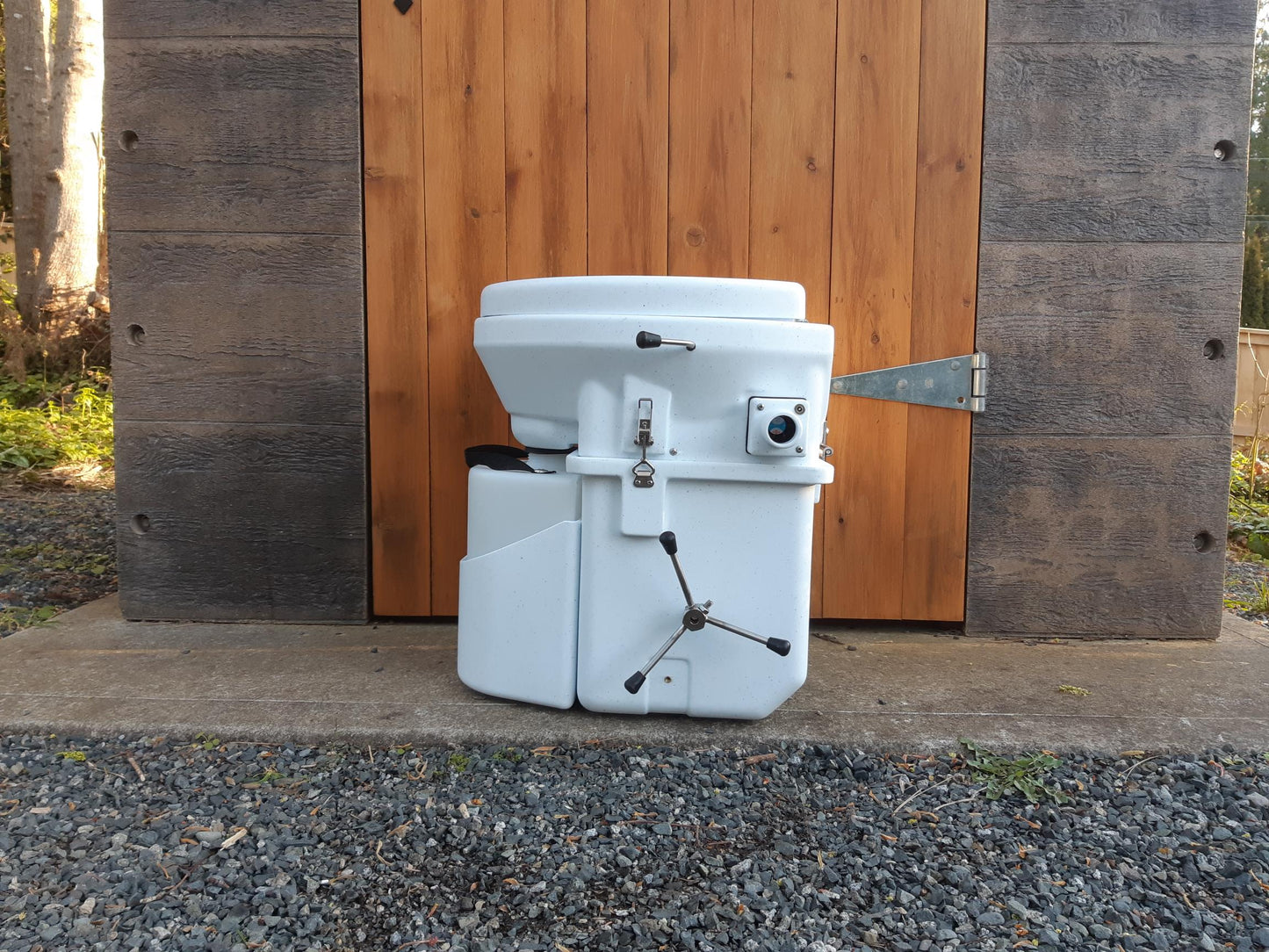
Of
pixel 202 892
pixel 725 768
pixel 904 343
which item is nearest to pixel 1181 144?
pixel 904 343

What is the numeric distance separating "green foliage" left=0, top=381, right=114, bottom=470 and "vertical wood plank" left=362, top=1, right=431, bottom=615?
2718mm

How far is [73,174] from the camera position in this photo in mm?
6023

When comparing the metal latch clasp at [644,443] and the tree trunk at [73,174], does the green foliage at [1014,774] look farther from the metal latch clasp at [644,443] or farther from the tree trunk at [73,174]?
the tree trunk at [73,174]

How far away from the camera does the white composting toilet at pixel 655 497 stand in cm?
154

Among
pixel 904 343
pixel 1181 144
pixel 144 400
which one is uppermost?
pixel 1181 144

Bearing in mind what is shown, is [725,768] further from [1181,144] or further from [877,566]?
[1181,144]

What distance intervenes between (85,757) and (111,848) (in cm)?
35

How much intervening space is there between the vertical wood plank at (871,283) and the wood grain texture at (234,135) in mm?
1249

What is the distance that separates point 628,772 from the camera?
1499mm

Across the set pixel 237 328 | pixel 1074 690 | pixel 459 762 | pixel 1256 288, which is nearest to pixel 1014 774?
pixel 1074 690

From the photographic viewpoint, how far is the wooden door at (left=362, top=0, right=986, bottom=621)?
2.10 metres

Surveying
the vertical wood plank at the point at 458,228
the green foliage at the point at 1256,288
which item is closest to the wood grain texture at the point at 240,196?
the vertical wood plank at the point at 458,228

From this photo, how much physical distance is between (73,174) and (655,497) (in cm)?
640

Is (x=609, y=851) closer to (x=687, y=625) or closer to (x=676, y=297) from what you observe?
(x=687, y=625)
